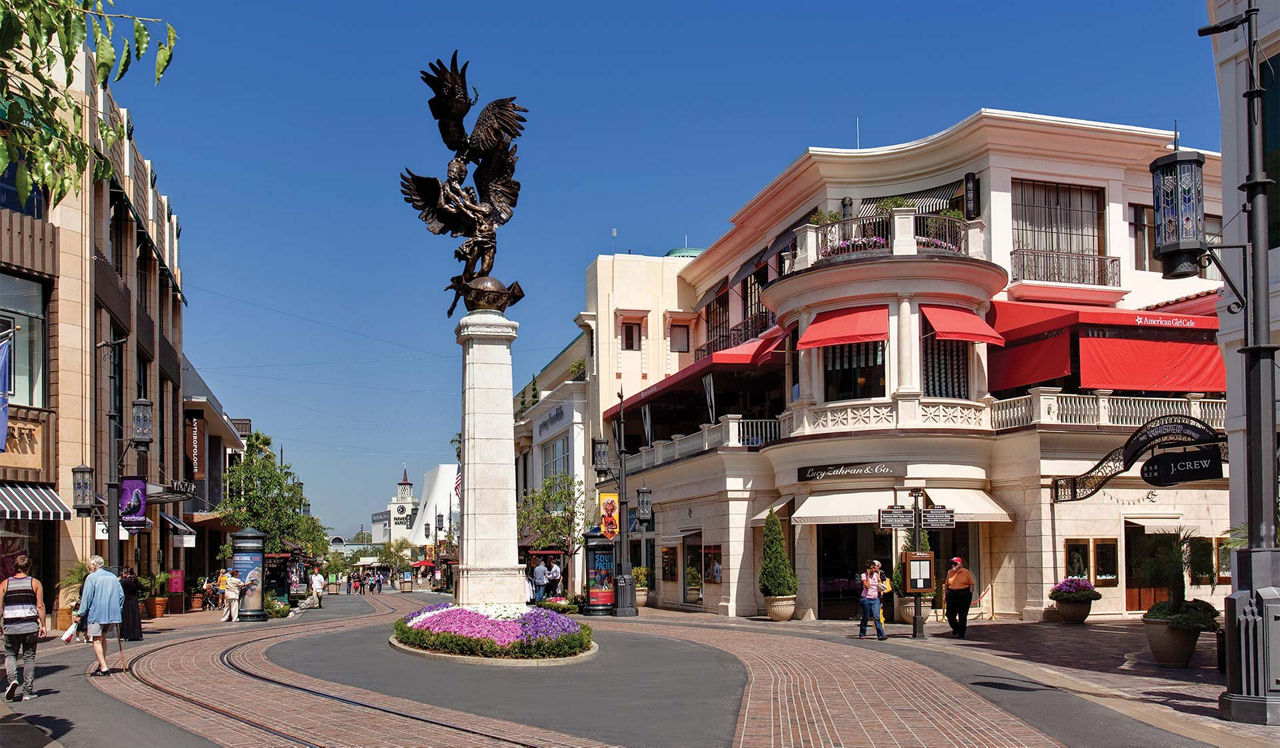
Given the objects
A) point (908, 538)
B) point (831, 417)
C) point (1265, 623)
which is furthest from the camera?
point (831, 417)

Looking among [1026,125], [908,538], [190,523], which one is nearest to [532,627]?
[908,538]

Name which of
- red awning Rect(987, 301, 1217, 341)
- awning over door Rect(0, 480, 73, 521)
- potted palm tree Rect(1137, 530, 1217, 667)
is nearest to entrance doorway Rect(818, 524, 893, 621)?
red awning Rect(987, 301, 1217, 341)

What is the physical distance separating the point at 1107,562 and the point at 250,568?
2329 cm

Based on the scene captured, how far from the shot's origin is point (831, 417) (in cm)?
3156

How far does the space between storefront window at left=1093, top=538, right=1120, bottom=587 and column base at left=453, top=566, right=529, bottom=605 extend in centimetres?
1540

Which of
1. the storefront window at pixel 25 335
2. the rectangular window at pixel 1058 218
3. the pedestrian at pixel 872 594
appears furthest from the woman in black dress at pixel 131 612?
the rectangular window at pixel 1058 218

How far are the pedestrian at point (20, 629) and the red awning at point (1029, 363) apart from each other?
23.5 metres

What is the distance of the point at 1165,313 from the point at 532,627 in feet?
67.5

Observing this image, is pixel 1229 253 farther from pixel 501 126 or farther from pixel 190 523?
pixel 190 523

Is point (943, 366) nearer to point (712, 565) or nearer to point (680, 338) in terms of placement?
point (712, 565)

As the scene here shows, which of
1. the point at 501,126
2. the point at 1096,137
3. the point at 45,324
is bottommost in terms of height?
the point at 45,324

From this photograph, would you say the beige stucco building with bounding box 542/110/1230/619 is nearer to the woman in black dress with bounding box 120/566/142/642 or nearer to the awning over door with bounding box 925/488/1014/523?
the awning over door with bounding box 925/488/1014/523

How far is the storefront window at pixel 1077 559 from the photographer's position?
29250mm

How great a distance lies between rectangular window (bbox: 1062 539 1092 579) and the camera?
2925cm
